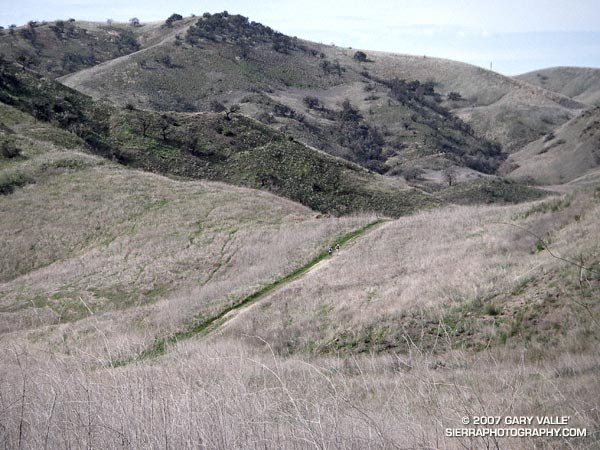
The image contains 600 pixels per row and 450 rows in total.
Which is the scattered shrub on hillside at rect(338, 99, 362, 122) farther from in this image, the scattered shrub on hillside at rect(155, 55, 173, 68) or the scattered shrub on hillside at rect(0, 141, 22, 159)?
the scattered shrub on hillside at rect(0, 141, 22, 159)

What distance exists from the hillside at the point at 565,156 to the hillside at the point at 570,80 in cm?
8529

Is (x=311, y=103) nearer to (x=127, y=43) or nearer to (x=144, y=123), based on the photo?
(x=127, y=43)

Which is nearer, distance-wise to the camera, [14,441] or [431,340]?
[14,441]

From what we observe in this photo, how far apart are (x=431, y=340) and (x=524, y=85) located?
467 ft

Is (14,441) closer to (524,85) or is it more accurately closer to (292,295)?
(292,295)

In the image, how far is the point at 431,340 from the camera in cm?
1004

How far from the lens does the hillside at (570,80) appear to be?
169 meters

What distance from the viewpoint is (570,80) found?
181m

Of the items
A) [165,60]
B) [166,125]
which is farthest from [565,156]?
[165,60]

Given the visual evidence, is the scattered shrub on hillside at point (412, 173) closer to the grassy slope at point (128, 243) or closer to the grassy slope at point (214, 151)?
the grassy slope at point (214, 151)

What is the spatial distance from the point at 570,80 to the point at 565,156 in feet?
405

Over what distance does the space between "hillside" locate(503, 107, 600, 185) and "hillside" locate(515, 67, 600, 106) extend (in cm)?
8529

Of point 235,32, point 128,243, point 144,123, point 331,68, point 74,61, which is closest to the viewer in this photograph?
point 128,243

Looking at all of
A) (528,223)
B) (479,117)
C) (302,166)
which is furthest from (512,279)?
(479,117)
